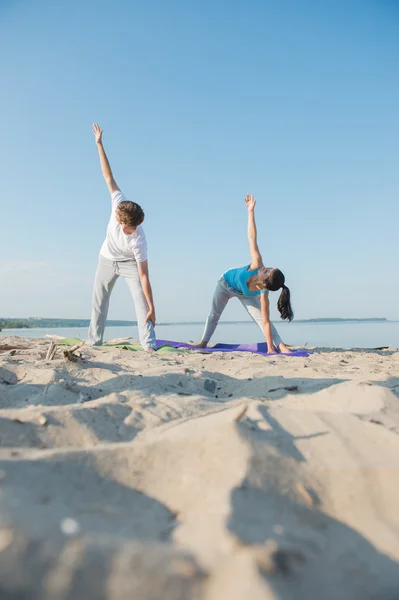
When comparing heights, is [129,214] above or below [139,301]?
above

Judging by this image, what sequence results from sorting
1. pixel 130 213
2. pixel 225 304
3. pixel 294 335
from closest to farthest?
1. pixel 130 213
2. pixel 225 304
3. pixel 294 335

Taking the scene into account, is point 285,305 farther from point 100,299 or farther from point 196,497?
point 196,497

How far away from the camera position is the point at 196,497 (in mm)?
1018

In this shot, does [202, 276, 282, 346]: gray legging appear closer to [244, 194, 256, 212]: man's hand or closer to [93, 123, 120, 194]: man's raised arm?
[244, 194, 256, 212]: man's hand

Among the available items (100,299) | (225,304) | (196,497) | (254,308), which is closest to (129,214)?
(100,299)

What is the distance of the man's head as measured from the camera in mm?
4785

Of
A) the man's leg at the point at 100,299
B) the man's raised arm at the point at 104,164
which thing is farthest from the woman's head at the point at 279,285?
the man's raised arm at the point at 104,164

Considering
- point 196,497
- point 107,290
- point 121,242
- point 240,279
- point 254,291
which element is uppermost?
point 121,242

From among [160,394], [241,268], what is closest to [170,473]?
[160,394]

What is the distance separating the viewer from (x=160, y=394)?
6.14 feet

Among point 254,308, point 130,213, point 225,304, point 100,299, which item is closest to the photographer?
point 130,213

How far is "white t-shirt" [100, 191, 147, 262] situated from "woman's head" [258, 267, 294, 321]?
1.55 m

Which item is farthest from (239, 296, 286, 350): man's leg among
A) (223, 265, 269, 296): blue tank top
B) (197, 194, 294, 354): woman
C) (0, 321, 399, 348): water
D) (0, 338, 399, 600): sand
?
(0, 338, 399, 600): sand

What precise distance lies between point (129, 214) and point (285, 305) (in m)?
2.39
